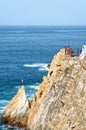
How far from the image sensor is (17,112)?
79750 mm

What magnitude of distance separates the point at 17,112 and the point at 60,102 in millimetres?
14584

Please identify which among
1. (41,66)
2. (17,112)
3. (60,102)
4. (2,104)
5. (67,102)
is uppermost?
(67,102)

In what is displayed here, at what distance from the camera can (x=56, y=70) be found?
74250 millimetres

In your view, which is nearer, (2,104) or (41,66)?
(2,104)

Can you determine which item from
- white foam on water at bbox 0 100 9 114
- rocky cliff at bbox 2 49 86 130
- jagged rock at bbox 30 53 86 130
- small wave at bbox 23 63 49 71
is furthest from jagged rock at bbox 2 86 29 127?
small wave at bbox 23 63 49 71

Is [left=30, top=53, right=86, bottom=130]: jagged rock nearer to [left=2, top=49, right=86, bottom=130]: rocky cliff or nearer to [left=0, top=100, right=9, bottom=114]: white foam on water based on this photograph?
[left=2, top=49, right=86, bottom=130]: rocky cliff

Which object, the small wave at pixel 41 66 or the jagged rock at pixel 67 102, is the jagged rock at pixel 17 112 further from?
the small wave at pixel 41 66

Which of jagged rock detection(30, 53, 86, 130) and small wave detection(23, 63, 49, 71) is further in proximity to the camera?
small wave detection(23, 63, 49, 71)

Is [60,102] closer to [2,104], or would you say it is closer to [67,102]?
[67,102]

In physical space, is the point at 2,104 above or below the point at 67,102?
below

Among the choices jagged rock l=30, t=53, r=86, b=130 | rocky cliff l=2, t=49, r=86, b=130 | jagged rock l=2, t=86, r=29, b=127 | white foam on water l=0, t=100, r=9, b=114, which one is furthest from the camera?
white foam on water l=0, t=100, r=9, b=114

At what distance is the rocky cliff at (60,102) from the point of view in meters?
65.0

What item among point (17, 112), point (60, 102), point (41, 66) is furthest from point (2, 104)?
point (41, 66)

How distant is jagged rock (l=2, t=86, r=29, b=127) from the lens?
258 ft
